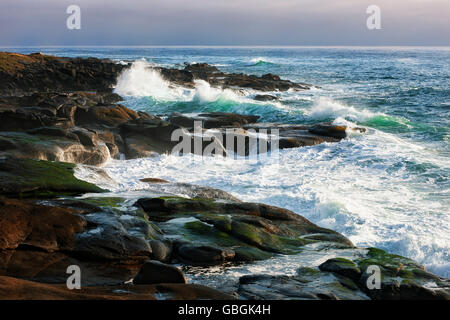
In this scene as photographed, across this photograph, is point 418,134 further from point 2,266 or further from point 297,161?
point 2,266

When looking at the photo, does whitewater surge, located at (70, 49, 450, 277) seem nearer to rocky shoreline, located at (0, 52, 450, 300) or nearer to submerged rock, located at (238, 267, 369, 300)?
submerged rock, located at (238, 267, 369, 300)

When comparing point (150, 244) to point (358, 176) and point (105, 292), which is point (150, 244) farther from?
point (358, 176)

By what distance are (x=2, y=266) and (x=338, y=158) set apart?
12.0m

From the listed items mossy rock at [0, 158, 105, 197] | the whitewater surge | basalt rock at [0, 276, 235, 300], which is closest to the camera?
basalt rock at [0, 276, 235, 300]

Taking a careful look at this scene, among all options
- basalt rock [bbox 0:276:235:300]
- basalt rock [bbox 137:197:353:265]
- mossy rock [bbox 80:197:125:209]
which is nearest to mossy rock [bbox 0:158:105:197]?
mossy rock [bbox 80:197:125:209]

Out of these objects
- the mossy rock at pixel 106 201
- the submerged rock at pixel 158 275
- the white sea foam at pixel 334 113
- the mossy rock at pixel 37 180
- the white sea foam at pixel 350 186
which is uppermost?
the white sea foam at pixel 334 113

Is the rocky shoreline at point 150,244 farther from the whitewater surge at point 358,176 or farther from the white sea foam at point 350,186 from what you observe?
the white sea foam at point 350,186

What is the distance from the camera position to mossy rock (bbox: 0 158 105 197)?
7.43 m

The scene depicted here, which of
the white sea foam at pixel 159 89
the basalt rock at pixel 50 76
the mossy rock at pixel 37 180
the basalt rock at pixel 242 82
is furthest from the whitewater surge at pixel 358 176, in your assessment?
the basalt rock at pixel 50 76

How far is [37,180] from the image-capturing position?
7.76 meters

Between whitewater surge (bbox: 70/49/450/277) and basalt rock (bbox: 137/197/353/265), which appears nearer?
basalt rock (bbox: 137/197/353/265)

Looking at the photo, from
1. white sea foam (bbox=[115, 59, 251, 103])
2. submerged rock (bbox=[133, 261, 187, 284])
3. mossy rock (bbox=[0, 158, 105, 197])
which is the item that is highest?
white sea foam (bbox=[115, 59, 251, 103])

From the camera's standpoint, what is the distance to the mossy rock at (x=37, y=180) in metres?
7.43
